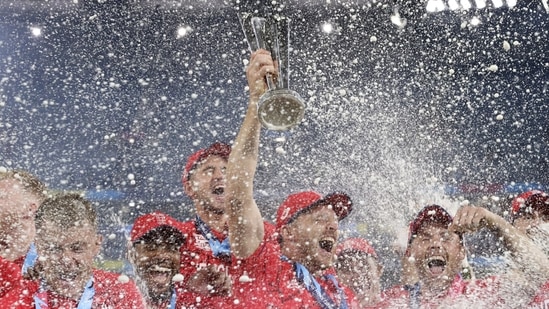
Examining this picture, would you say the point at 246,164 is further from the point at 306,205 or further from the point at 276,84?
the point at 306,205

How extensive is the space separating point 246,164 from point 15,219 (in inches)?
45.0

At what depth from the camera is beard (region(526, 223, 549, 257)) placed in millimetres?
2794

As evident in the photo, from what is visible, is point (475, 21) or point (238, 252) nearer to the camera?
point (238, 252)

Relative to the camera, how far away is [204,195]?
2691mm

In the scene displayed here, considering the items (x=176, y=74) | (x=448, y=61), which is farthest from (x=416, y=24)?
(x=176, y=74)

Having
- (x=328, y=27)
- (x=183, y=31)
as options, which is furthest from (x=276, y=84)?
(x=328, y=27)

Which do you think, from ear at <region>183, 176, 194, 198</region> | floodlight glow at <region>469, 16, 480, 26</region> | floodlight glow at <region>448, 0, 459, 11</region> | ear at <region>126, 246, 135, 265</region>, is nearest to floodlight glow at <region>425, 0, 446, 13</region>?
floodlight glow at <region>448, 0, 459, 11</region>

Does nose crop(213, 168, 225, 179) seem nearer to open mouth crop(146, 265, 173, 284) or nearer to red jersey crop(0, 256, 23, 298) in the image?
open mouth crop(146, 265, 173, 284)

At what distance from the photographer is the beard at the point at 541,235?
279cm

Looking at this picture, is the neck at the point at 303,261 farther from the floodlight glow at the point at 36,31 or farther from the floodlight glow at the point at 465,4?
the floodlight glow at the point at 465,4

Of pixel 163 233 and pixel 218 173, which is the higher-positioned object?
pixel 218 173

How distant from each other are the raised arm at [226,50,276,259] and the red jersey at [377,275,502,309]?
37.4 inches

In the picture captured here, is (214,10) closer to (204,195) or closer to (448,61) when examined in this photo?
(448,61)

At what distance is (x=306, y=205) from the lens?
2.79 m
